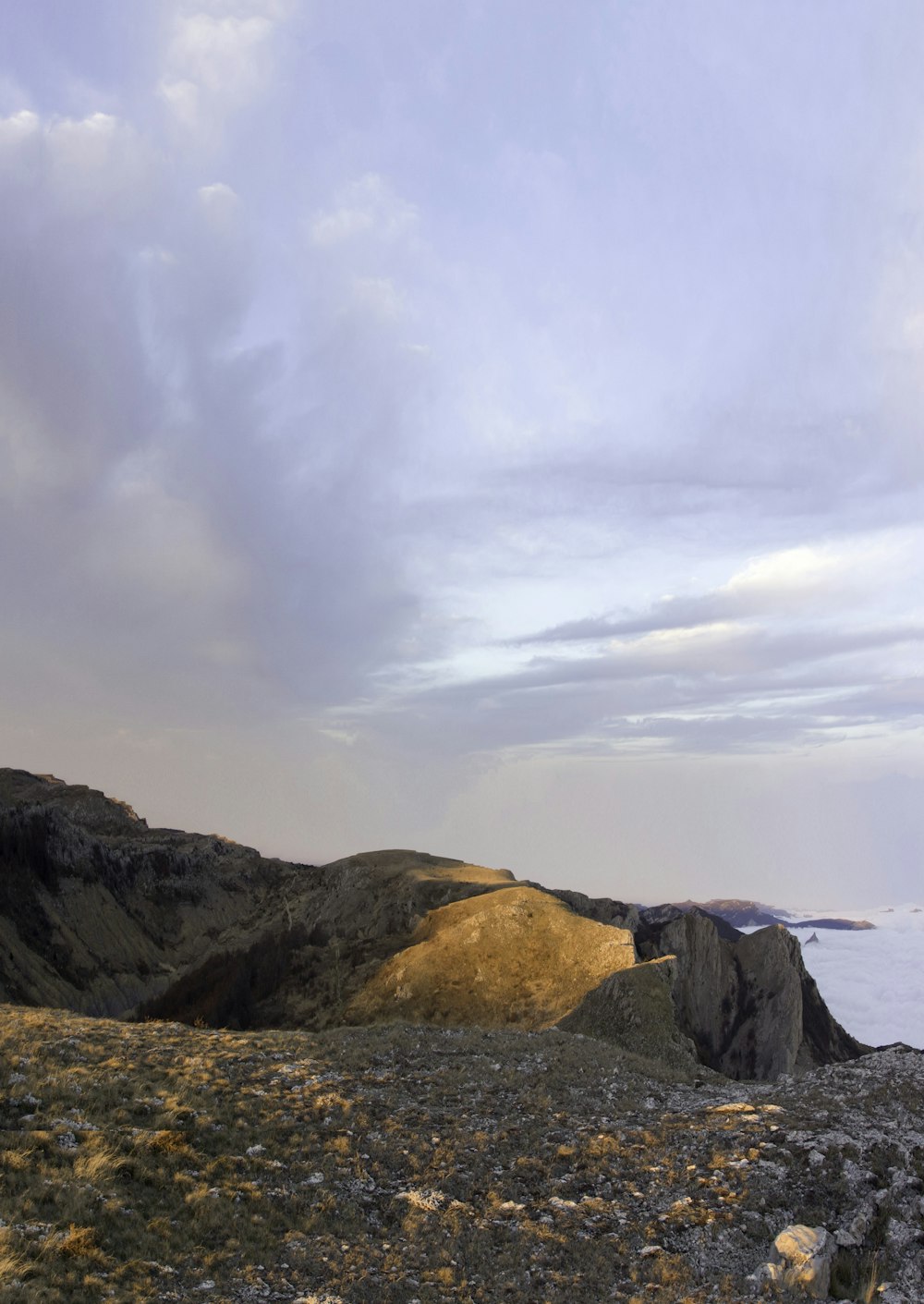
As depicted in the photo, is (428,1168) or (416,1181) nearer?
(416,1181)

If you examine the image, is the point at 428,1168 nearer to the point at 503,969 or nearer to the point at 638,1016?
the point at 638,1016

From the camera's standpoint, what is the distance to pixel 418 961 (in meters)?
56.0

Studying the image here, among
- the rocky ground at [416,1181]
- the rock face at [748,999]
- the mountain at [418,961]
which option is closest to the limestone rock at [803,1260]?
the rocky ground at [416,1181]

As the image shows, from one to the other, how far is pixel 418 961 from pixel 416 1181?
43963 mm

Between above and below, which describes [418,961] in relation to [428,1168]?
below

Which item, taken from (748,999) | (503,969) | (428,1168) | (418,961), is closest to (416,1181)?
(428,1168)

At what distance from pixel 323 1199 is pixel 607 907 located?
68438mm

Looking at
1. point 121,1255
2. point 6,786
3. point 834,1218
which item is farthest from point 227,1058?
point 6,786

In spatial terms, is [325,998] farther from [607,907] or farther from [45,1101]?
[45,1101]

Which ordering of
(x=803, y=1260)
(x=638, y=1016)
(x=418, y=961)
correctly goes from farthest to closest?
(x=418, y=961) < (x=638, y=1016) < (x=803, y=1260)

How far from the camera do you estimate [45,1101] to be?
14.7 metres

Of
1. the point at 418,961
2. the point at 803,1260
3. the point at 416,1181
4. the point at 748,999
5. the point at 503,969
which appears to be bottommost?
the point at 748,999

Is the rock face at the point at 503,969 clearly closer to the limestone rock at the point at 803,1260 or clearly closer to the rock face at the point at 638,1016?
the rock face at the point at 638,1016

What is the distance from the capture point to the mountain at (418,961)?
160ft
